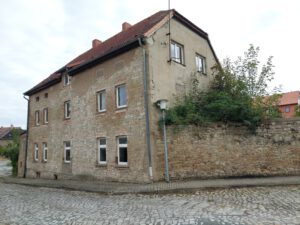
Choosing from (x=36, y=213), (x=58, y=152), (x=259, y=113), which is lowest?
(x=36, y=213)

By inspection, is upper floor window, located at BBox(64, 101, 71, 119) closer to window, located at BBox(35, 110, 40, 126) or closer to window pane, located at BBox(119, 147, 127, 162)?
window, located at BBox(35, 110, 40, 126)

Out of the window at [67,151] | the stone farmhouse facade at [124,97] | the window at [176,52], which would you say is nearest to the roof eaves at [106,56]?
the stone farmhouse facade at [124,97]

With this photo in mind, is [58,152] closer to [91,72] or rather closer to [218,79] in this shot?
[91,72]

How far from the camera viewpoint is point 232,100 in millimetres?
14109

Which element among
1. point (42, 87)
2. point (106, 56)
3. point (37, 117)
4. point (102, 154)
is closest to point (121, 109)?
point (102, 154)

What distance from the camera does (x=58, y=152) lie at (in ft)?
64.1

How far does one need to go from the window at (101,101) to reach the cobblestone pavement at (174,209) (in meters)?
6.78

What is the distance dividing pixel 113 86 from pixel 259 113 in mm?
8083

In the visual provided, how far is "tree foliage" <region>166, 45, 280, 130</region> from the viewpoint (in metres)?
13.4

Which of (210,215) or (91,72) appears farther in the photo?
(91,72)

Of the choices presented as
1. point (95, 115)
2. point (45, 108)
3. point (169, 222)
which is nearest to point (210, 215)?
point (169, 222)

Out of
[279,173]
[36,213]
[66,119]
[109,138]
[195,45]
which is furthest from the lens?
Answer: [66,119]

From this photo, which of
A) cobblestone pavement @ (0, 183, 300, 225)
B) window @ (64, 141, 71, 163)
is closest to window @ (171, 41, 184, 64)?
cobblestone pavement @ (0, 183, 300, 225)

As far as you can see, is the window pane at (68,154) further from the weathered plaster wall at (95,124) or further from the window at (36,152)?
the window at (36,152)
